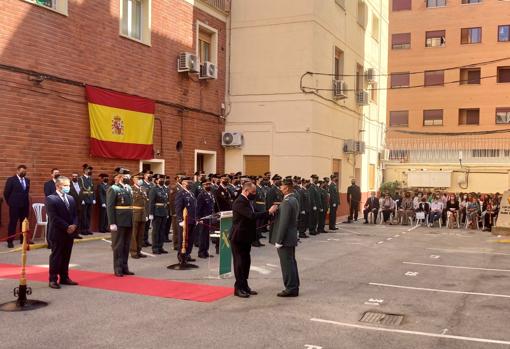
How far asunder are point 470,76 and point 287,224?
39.3 meters

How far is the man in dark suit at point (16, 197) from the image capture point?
1319cm

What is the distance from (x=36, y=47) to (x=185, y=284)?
848 cm

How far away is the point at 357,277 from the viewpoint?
10.8 meters

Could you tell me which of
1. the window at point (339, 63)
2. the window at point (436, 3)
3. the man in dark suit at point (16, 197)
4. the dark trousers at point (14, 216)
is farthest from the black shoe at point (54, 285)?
the window at point (436, 3)

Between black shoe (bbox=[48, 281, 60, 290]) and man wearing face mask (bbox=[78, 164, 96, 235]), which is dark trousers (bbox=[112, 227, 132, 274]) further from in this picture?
man wearing face mask (bbox=[78, 164, 96, 235])

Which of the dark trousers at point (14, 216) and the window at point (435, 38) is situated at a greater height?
the window at point (435, 38)

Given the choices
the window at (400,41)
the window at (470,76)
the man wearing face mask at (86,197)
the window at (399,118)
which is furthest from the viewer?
the window at (400,41)

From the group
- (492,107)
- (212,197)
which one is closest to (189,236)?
(212,197)

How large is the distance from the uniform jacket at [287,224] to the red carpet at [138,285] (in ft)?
4.07

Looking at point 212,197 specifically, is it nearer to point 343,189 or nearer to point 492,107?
point 343,189

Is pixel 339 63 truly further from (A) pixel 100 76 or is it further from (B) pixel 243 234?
(B) pixel 243 234

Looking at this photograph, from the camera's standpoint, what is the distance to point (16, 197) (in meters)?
13.2

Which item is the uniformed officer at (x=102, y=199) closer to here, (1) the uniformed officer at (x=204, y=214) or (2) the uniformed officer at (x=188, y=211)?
(1) the uniformed officer at (x=204, y=214)

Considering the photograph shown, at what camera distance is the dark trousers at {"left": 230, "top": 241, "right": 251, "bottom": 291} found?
8922 mm
